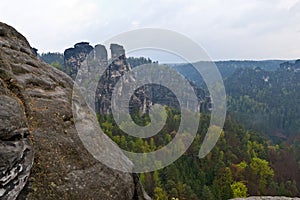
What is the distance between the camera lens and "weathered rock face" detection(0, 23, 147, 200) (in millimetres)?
7451

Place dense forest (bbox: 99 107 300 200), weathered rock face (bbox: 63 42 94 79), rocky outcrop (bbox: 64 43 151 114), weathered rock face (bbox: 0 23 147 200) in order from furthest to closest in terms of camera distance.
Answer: weathered rock face (bbox: 63 42 94 79), rocky outcrop (bbox: 64 43 151 114), dense forest (bbox: 99 107 300 200), weathered rock face (bbox: 0 23 147 200)

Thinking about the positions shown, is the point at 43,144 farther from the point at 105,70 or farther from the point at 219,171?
the point at 105,70

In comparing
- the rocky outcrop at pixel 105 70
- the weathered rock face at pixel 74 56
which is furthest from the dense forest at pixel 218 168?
the weathered rock face at pixel 74 56

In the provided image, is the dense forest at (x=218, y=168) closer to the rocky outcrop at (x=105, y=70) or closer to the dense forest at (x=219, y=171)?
the dense forest at (x=219, y=171)

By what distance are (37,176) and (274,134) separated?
427ft

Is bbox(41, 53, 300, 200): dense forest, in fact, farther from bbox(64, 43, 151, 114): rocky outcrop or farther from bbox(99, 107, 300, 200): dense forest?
bbox(64, 43, 151, 114): rocky outcrop

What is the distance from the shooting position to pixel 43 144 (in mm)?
9031

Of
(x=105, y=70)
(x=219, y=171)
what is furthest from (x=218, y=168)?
(x=105, y=70)

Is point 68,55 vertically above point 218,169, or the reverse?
point 68,55

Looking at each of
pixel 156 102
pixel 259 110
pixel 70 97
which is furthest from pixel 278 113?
pixel 70 97

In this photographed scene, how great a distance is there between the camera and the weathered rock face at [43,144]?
293 inches

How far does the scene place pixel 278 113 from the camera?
5546 inches

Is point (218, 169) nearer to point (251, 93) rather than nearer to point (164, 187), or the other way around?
point (164, 187)

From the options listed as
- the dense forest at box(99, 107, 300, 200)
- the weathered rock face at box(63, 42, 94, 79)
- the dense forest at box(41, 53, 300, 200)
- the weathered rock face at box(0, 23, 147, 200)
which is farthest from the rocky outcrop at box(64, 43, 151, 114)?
the weathered rock face at box(0, 23, 147, 200)
